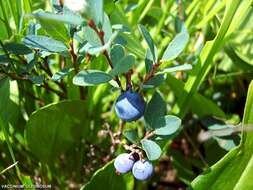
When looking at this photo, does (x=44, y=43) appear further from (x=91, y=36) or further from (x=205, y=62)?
(x=205, y=62)

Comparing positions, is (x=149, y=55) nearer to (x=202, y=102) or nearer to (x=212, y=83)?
(x=202, y=102)

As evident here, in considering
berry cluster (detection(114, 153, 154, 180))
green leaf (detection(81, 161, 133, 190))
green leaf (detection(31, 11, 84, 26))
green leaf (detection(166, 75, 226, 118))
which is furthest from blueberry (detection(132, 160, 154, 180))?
green leaf (detection(166, 75, 226, 118))

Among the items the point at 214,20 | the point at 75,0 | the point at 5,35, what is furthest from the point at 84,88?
the point at 75,0

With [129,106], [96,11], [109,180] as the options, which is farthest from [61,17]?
[109,180]

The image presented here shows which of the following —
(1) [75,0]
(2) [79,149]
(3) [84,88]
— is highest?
(1) [75,0]

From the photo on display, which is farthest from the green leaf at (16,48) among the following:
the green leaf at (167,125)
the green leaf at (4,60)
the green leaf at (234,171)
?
the green leaf at (234,171)

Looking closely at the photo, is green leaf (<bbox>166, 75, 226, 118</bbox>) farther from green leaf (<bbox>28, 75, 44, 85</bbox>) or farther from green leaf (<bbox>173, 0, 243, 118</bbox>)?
green leaf (<bbox>28, 75, 44, 85</bbox>)

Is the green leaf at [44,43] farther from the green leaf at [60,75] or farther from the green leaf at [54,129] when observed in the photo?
the green leaf at [54,129]
